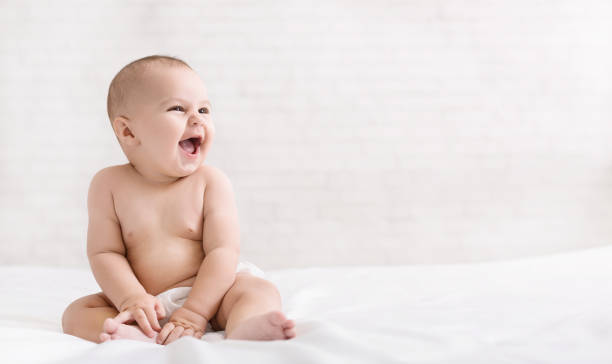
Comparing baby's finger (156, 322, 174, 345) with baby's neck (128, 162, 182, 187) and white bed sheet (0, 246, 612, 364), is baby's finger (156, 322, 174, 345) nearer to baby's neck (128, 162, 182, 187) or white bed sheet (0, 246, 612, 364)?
white bed sheet (0, 246, 612, 364)

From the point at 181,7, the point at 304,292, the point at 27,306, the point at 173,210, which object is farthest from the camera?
the point at 181,7

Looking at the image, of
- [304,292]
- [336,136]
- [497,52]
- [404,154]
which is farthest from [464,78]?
[304,292]

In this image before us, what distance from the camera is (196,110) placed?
140cm

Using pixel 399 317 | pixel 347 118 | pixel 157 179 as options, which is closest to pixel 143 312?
pixel 157 179

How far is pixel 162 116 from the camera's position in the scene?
1374 mm

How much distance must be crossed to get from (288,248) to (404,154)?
641mm

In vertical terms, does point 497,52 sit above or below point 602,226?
above

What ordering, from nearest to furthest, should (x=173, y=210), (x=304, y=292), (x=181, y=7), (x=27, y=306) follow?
(x=173, y=210) < (x=27, y=306) < (x=304, y=292) < (x=181, y=7)

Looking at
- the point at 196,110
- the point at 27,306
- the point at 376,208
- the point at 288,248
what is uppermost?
the point at 376,208

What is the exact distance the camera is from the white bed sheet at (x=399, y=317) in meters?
0.87

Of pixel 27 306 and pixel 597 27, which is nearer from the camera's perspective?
pixel 27 306

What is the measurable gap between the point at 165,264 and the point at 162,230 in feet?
0.24

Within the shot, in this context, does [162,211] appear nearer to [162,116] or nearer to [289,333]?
[162,116]

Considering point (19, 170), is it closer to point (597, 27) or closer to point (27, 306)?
point (27, 306)
